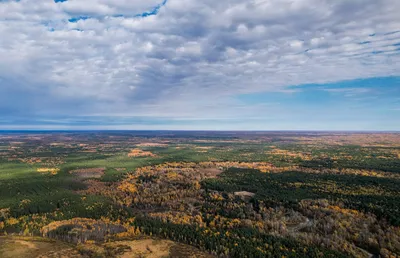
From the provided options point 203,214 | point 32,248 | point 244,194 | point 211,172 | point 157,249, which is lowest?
point 203,214

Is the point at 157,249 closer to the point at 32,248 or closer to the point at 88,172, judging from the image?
the point at 32,248

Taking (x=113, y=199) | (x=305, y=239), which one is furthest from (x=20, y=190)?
(x=305, y=239)

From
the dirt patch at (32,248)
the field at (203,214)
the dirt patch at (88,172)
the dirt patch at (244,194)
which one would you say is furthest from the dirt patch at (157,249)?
the dirt patch at (88,172)

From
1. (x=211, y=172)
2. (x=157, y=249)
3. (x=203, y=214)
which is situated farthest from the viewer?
(x=211, y=172)

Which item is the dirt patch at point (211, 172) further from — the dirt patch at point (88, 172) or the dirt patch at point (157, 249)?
the dirt patch at point (157, 249)

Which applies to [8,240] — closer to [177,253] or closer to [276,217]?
[177,253]

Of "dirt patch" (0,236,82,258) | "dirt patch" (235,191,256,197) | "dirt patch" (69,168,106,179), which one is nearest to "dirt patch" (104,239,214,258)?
"dirt patch" (0,236,82,258)

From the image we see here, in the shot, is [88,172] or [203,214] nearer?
[203,214]

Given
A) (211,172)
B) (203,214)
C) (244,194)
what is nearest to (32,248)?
(203,214)

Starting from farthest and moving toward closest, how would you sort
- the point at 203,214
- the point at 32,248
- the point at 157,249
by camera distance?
the point at 203,214
the point at 157,249
the point at 32,248
